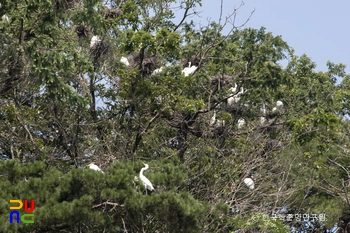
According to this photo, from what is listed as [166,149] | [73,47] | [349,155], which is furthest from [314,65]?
[73,47]

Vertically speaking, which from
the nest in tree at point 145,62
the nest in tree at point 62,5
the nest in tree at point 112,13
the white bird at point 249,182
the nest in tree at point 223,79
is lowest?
the white bird at point 249,182

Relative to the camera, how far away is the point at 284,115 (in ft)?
40.3

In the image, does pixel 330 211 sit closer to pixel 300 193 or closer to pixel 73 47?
pixel 300 193

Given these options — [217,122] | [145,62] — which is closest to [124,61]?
[145,62]

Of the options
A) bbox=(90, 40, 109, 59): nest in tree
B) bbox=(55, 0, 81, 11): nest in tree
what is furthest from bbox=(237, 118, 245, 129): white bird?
bbox=(55, 0, 81, 11): nest in tree

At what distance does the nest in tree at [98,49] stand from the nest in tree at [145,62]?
0.45 meters

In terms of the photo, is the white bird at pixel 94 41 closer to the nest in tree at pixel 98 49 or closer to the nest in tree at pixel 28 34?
the nest in tree at pixel 98 49

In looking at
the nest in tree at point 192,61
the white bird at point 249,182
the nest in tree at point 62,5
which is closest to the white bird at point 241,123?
the nest in tree at point 192,61

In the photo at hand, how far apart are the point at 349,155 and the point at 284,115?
4.37 feet

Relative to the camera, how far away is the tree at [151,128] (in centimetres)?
755

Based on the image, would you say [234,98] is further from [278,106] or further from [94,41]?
[94,41]

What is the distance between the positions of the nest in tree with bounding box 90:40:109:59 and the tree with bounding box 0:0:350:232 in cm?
3

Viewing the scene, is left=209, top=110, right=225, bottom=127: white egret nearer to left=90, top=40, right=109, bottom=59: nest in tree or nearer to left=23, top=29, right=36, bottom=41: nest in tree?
left=90, top=40, right=109, bottom=59: nest in tree

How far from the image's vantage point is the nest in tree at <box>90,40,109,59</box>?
1044 cm
